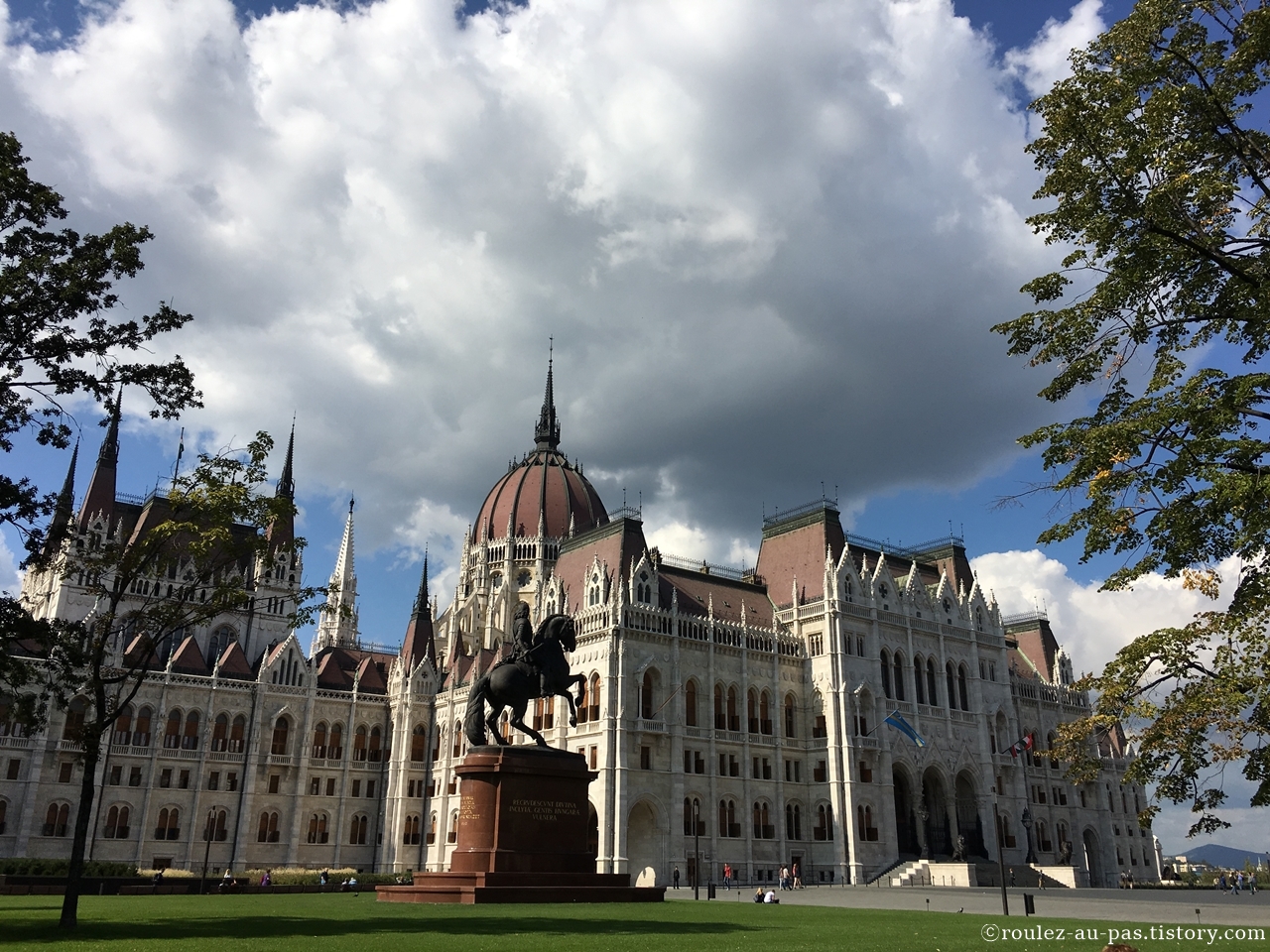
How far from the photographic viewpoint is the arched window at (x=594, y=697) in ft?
205

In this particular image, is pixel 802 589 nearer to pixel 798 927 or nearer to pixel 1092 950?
pixel 798 927

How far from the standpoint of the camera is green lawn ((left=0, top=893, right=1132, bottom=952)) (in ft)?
54.3

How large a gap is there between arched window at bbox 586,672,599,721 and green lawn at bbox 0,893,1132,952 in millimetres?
32870

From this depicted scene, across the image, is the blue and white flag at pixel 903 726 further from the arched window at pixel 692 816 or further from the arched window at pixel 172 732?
the arched window at pixel 172 732

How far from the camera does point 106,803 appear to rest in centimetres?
6569

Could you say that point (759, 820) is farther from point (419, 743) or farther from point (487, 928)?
point (487, 928)

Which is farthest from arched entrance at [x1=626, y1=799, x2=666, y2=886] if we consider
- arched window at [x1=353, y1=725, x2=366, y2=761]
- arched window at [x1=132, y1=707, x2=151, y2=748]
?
arched window at [x1=132, y1=707, x2=151, y2=748]

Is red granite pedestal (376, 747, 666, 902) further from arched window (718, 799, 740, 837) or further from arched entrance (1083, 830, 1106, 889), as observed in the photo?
arched entrance (1083, 830, 1106, 889)

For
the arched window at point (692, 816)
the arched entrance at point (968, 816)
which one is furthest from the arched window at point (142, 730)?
the arched entrance at point (968, 816)

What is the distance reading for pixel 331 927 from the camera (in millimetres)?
20031

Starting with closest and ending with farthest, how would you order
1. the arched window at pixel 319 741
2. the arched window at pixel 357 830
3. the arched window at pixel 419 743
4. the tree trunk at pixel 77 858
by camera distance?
the tree trunk at pixel 77 858
the arched window at pixel 357 830
the arched window at pixel 319 741
the arched window at pixel 419 743

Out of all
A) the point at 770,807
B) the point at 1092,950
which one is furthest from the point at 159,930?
the point at 770,807

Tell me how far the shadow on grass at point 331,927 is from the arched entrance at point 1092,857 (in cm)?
7385

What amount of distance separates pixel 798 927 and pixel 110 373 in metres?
20.9
